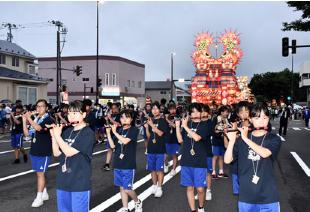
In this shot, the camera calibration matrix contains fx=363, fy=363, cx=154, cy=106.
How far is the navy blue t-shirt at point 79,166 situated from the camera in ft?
14.0

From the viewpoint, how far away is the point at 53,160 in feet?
40.8

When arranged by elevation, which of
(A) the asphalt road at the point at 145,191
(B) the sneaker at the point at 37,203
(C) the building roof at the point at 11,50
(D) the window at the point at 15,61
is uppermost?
(C) the building roof at the point at 11,50

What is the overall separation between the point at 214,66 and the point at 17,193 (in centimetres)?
3654

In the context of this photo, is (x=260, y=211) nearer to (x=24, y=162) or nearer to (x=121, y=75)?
(x=24, y=162)

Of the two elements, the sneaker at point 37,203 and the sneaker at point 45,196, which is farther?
the sneaker at point 45,196

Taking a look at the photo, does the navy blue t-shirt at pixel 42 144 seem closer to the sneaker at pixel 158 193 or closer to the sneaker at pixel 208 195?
the sneaker at pixel 158 193

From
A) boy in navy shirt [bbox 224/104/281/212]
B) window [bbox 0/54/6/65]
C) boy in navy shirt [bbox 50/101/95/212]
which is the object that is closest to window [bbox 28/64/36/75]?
window [bbox 0/54/6/65]

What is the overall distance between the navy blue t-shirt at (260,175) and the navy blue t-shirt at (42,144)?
4.45m

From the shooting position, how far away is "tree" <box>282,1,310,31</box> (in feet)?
59.3

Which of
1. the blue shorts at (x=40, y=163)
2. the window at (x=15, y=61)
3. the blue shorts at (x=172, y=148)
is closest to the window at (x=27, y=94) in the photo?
the window at (x=15, y=61)

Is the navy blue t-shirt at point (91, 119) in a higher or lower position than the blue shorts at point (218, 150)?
higher

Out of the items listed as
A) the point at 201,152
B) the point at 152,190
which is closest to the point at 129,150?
the point at 201,152

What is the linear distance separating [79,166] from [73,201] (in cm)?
41

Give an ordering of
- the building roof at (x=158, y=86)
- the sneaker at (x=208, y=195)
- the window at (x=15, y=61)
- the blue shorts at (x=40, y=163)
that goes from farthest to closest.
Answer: the building roof at (x=158, y=86) → the window at (x=15, y=61) → the sneaker at (x=208, y=195) → the blue shorts at (x=40, y=163)
